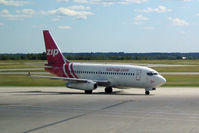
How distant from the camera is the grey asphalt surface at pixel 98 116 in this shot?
2333cm

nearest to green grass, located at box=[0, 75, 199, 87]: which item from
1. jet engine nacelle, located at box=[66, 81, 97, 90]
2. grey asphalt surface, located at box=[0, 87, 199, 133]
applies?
jet engine nacelle, located at box=[66, 81, 97, 90]

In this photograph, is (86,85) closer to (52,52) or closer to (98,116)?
(52,52)

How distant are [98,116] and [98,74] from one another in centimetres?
2123

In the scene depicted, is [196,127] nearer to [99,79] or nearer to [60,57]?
[99,79]

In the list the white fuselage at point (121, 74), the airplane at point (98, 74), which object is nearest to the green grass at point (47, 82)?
the airplane at point (98, 74)

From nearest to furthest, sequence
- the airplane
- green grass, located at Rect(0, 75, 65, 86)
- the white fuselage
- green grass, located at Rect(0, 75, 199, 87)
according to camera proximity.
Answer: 1. the white fuselage
2. the airplane
3. green grass, located at Rect(0, 75, 199, 87)
4. green grass, located at Rect(0, 75, 65, 86)

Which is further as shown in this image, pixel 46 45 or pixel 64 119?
pixel 46 45

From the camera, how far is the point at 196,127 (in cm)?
2375

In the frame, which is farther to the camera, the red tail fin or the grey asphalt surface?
the red tail fin

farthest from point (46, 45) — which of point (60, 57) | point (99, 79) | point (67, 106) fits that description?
point (67, 106)

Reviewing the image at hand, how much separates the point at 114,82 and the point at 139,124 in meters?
23.6

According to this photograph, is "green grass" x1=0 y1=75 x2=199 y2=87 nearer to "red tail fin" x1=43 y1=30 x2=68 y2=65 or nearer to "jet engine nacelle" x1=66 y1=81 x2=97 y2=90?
"red tail fin" x1=43 y1=30 x2=68 y2=65

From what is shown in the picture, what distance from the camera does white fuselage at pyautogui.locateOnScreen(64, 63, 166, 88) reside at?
4597 cm

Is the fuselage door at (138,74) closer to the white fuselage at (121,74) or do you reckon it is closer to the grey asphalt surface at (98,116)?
the white fuselage at (121,74)
